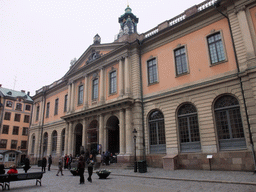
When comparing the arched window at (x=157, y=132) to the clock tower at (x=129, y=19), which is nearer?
the arched window at (x=157, y=132)

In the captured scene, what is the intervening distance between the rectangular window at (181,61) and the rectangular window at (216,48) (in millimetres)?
2276

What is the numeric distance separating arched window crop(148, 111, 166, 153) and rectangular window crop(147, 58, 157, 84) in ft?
10.5

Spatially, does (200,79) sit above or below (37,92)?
below

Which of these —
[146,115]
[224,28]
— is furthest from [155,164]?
[224,28]

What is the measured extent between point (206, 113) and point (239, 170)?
435cm

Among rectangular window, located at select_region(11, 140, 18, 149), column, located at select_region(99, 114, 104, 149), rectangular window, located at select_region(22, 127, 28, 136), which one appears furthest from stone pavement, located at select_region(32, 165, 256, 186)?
rectangular window, located at select_region(22, 127, 28, 136)

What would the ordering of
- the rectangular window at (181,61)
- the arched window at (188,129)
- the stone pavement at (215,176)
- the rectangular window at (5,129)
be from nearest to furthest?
the stone pavement at (215,176)
the arched window at (188,129)
the rectangular window at (181,61)
the rectangular window at (5,129)

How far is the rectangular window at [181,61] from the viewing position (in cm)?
1808

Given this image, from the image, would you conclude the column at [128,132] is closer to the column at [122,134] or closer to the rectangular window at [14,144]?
the column at [122,134]

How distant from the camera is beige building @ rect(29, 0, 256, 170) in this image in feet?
47.0

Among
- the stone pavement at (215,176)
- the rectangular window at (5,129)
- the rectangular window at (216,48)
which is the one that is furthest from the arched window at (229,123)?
the rectangular window at (5,129)

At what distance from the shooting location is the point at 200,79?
16625mm

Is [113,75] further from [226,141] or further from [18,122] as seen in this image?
[18,122]

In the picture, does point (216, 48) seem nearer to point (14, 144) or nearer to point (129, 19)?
point (129, 19)
